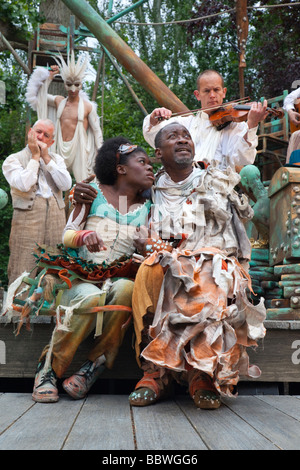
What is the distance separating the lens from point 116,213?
297 centimetres

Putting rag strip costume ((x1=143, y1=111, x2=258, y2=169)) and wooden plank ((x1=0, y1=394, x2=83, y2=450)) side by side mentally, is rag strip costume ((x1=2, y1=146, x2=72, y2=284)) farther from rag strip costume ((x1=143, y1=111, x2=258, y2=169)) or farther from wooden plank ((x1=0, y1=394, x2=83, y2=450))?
wooden plank ((x1=0, y1=394, x2=83, y2=450))

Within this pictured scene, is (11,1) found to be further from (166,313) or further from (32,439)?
→ (32,439)

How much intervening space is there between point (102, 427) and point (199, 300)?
0.67m

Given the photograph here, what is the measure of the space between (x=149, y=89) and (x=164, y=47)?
12.7 m

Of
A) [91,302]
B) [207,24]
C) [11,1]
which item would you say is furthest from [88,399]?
[207,24]

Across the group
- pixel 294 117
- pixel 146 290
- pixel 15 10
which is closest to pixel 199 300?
pixel 146 290

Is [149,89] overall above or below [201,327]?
above

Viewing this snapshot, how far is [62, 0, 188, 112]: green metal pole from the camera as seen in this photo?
565 centimetres

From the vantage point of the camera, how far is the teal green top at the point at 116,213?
295cm

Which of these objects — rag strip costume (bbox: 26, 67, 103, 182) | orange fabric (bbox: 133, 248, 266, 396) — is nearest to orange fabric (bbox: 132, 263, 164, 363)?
orange fabric (bbox: 133, 248, 266, 396)

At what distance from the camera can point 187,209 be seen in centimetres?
279

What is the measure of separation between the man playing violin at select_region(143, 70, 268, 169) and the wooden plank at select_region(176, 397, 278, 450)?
1.47m

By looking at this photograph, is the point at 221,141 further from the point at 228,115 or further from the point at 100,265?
the point at 100,265
